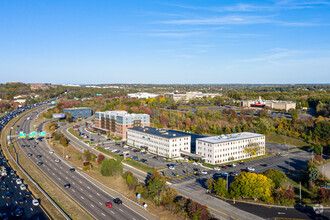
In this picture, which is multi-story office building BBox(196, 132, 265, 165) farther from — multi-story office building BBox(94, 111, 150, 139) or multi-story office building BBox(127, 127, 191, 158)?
multi-story office building BBox(94, 111, 150, 139)

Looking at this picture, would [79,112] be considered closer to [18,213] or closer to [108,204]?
[18,213]

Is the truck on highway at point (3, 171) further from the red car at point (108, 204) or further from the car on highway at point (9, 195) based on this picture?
the red car at point (108, 204)

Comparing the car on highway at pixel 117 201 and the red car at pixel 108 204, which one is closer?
the red car at pixel 108 204

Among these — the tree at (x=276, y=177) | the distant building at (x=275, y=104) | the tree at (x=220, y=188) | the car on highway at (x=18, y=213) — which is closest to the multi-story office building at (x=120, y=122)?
the tree at (x=220, y=188)

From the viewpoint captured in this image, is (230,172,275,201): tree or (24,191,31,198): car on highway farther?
(24,191,31,198): car on highway

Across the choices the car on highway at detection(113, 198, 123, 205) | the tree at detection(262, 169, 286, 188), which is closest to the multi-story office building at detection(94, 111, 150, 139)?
the car on highway at detection(113, 198, 123, 205)

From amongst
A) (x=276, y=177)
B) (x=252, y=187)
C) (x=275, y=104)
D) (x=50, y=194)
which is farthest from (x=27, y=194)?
(x=275, y=104)

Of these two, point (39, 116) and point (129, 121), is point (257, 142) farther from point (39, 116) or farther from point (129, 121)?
point (39, 116)
